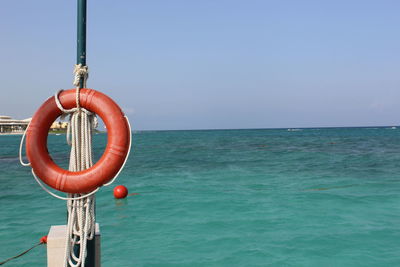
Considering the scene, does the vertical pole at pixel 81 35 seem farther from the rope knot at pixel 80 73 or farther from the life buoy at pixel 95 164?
the life buoy at pixel 95 164

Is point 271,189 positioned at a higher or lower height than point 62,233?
lower

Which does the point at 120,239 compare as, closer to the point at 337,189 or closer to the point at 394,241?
the point at 394,241

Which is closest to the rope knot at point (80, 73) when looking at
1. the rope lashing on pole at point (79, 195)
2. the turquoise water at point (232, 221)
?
the rope lashing on pole at point (79, 195)

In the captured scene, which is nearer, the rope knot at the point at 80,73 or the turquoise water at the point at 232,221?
the rope knot at the point at 80,73

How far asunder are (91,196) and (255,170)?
51.4ft

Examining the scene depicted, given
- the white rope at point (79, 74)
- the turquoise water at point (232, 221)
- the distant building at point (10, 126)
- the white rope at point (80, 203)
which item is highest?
the distant building at point (10, 126)

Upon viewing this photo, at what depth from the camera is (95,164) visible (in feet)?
10.4

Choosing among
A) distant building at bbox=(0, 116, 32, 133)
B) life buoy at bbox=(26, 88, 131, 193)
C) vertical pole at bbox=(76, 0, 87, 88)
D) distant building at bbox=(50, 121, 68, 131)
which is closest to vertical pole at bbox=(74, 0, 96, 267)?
vertical pole at bbox=(76, 0, 87, 88)

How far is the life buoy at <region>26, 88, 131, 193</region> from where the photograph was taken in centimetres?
312

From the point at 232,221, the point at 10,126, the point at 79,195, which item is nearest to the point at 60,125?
the point at 79,195

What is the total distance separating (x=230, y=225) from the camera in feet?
28.0

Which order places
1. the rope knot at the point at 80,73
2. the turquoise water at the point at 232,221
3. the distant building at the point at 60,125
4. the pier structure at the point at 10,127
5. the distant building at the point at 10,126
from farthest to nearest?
the pier structure at the point at 10,127 < the distant building at the point at 10,126 < the turquoise water at the point at 232,221 < the distant building at the point at 60,125 < the rope knot at the point at 80,73

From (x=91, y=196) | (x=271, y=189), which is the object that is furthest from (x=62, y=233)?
(x=271, y=189)

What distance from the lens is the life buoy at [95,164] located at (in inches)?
123
